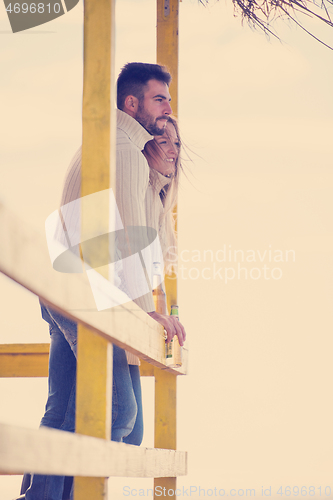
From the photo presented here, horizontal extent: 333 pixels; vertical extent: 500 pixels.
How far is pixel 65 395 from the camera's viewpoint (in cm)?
157

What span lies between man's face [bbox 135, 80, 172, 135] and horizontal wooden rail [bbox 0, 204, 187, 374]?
0.89 metres

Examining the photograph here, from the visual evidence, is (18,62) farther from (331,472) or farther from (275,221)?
(331,472)

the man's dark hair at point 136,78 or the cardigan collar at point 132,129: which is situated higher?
the man's dark hair at point 136,78

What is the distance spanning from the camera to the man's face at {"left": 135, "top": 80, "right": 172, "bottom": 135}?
1.99m

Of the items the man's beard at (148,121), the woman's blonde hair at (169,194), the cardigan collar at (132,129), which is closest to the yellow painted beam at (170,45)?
the woman's blonde hair at (169,194)

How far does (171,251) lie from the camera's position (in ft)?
7.08
